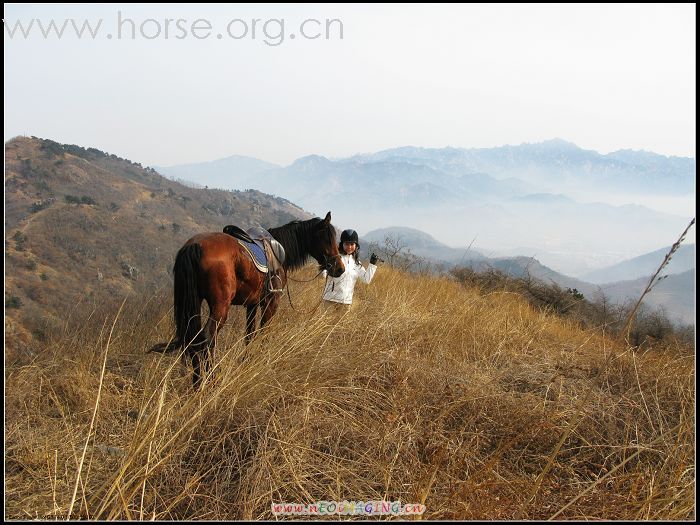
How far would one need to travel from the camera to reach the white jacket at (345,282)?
491 centimetres

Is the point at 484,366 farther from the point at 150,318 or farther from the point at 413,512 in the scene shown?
the point at 150,318

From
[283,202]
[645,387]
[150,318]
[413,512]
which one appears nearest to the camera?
[413,512]

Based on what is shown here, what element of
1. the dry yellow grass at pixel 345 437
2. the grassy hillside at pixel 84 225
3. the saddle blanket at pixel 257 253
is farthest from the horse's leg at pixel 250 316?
the grassy hillside at pixel 84 225

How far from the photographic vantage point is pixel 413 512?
192 centimetres

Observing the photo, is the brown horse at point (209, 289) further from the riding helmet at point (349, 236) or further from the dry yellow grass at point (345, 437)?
the riding helmet at point (349, 236)

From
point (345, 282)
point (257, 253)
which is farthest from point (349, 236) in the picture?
point (257, 253)

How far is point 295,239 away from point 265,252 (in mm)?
599

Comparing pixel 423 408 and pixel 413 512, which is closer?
pixel 413 512

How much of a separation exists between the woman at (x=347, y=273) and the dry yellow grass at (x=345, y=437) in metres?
0.94

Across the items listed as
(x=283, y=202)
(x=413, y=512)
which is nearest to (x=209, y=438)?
(x=413, y=512)

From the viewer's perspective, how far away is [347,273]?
4.98 m

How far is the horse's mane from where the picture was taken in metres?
4.76

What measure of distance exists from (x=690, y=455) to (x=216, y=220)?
80.1m

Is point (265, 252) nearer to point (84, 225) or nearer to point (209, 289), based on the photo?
point (209, 289)
